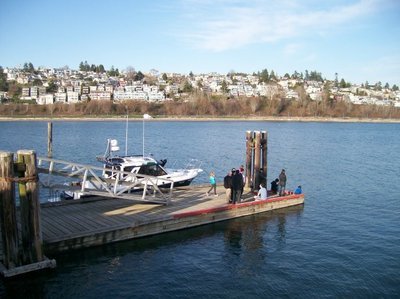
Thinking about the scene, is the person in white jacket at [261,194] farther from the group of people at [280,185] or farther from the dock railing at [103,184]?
the dock railing at [103,184]

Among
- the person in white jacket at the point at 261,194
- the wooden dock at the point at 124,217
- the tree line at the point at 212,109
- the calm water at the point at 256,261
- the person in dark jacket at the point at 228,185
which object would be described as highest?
the tree line at the point at 212,109

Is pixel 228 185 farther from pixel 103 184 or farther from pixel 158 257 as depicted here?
pixel 103 184

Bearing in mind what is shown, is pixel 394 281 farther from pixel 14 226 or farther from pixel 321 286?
pixel 14 226

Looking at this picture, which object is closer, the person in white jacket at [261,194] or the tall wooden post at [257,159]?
the person in white jacket at [261,194]

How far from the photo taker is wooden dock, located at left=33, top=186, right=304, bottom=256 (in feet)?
48.9

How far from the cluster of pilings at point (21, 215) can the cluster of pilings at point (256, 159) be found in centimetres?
1276

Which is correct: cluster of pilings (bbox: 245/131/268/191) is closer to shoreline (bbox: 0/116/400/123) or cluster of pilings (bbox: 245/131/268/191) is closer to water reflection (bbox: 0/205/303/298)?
water reflection (bbox: 0/205/303/298)

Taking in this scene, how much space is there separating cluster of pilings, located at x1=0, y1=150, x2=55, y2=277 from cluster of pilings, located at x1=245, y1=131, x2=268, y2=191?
41.9 feet

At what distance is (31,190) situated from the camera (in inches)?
493

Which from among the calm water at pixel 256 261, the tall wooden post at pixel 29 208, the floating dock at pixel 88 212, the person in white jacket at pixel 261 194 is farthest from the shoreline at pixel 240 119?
the tall wooden post at pixel 29 208

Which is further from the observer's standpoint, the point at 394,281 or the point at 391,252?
the point at 391,252

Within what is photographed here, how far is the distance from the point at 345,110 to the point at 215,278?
176832 mm

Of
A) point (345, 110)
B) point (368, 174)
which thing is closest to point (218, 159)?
point (368, 174)

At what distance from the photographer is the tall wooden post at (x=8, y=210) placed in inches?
477
